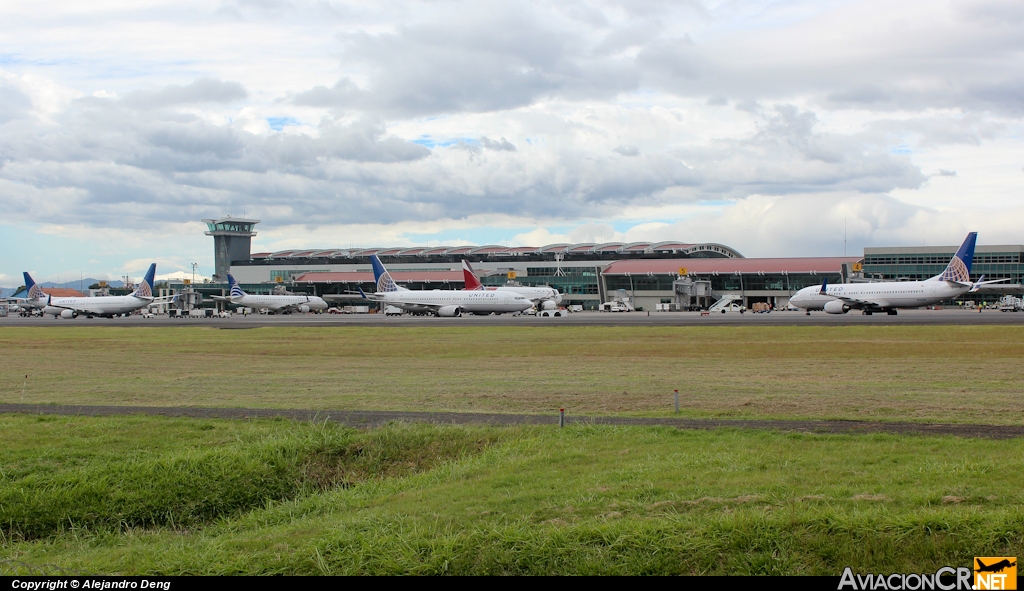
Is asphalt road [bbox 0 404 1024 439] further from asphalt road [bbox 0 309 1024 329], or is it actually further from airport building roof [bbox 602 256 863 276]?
airport building roof [bbox 602 256 863 276]

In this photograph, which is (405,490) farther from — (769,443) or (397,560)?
(769,443)

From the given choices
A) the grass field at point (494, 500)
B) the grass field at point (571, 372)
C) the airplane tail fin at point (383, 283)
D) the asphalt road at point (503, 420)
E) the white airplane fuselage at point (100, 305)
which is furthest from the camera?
the white airplane fuselage at point (100, 305)

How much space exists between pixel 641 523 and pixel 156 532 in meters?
7.84

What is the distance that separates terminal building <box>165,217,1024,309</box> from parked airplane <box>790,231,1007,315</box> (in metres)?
44.5

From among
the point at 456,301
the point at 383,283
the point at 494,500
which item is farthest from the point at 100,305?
the point at 494,500

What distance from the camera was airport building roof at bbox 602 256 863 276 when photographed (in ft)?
469

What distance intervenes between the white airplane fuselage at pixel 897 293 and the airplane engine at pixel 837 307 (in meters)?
1.04

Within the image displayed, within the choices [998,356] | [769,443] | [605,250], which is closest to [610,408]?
[769,443]

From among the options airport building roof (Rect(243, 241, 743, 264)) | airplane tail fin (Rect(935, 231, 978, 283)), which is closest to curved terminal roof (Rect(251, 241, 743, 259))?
airport building roof (Rect(243, 241, 743, 264))

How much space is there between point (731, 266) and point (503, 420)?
452 feet

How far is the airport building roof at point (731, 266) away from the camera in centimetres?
14300

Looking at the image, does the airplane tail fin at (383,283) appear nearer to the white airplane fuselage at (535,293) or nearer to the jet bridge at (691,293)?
the white airplane fuselage at (535,293)

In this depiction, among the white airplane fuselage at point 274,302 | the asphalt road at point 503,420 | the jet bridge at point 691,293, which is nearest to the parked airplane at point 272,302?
the white airplane fuselage at point 274,302

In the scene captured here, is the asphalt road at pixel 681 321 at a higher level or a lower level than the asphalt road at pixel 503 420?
lower
